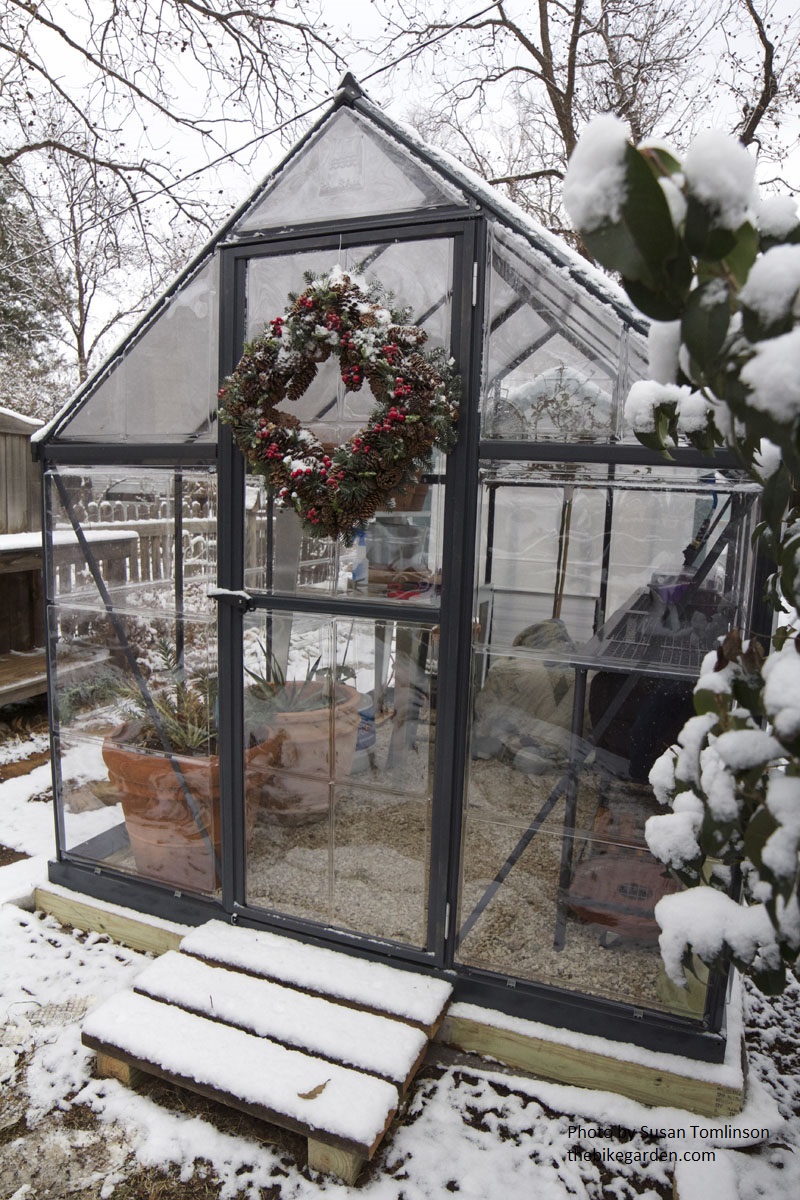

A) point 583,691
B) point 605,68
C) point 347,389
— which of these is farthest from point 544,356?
point 605,68

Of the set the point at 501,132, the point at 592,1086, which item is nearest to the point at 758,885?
the point at 592,1086

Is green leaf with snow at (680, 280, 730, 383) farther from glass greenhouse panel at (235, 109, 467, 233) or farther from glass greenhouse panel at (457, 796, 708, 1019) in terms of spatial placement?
glass greenhouse panel at (457, 796, 708, 1019)

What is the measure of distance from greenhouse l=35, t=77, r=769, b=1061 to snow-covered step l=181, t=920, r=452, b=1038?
7 centimetres

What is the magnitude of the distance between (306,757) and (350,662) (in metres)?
0.42

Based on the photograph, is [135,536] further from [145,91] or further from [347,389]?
[145,91]

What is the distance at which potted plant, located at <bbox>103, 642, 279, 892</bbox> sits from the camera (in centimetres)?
286

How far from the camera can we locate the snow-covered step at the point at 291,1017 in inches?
84.7

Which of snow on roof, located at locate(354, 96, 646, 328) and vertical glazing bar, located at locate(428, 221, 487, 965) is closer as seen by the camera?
snow on roof, located at locate(354, 96, 646, 328)

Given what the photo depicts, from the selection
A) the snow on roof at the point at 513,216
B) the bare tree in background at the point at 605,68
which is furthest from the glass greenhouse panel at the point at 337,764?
the bare tree in background at the point at 605,68

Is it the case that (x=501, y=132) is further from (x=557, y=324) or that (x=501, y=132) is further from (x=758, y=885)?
(x=758, y=885)

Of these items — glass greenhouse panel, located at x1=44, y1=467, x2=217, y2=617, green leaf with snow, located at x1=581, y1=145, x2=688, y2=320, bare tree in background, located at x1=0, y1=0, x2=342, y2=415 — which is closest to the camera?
green leaf with snow, located at x1=581, y1=145, x2=688, y2=320

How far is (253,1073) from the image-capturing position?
2.12 metres

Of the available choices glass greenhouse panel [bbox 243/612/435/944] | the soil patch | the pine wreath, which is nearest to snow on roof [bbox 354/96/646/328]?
the pine wreath

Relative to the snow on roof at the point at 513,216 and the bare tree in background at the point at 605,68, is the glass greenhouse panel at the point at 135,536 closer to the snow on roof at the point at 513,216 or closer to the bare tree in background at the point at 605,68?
the snow on roof at the point at 513,216
